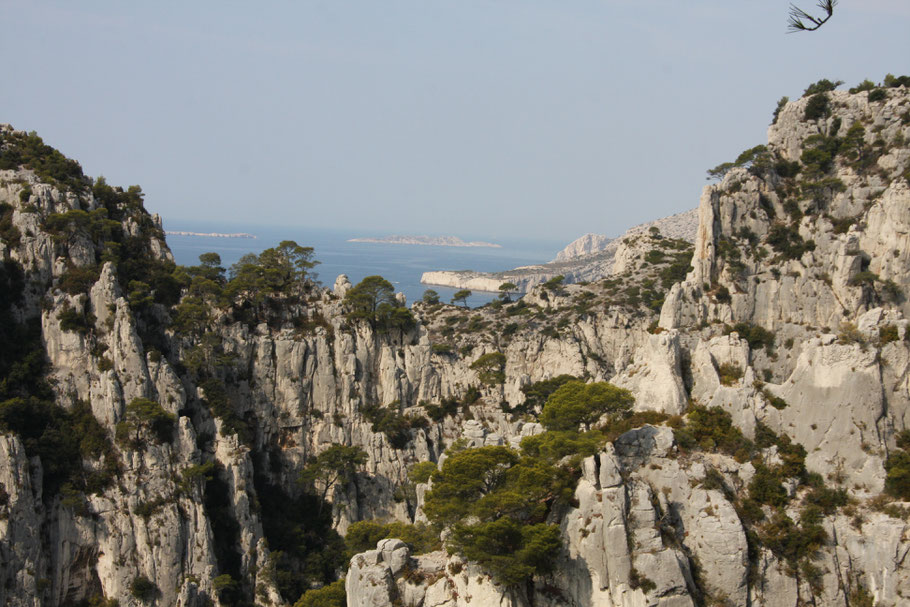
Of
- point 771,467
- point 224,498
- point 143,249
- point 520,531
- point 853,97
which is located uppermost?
point 853,97

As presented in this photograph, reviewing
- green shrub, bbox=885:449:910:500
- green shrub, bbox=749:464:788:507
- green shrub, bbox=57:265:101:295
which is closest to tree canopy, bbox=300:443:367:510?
green shrub, bbox=57:265:101:295

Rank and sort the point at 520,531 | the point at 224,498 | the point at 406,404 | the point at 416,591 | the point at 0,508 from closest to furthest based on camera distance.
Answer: the point at 520,531
the point at 416,591
the point at 0,508
the point at 224,498
the point at 406,404

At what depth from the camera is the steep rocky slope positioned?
31.2 m

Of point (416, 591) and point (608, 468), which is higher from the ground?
point (608, 468)

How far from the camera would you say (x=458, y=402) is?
2443 inches

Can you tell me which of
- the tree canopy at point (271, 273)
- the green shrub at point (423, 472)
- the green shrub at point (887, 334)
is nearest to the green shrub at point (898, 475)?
the green shrub at point (887, 334)

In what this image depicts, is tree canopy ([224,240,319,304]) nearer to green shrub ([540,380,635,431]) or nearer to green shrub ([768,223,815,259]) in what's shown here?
green shrub ([540,380,635,431])

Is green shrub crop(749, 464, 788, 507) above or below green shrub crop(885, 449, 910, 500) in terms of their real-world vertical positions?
below

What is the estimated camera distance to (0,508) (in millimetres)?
42094

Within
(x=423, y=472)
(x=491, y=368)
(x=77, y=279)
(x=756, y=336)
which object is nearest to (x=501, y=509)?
(x=423, y=472)

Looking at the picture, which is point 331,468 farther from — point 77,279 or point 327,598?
point 77,279

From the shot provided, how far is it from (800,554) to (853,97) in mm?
41074

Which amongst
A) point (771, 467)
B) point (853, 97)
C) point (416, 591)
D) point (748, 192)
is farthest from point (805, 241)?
point (416, 591)

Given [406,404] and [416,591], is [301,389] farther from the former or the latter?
[416,591]
